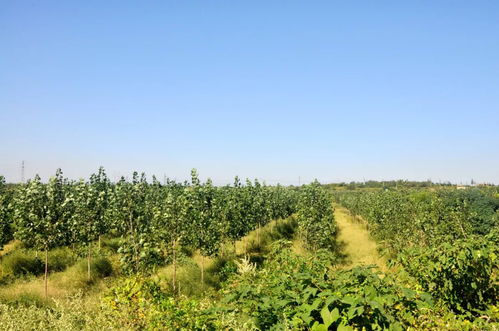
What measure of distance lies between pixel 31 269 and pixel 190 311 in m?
21.8

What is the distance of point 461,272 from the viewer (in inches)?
283

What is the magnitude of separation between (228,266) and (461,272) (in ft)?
27.1

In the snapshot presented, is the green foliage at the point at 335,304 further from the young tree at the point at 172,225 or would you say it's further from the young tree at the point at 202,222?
the young tree at the point at 202,222

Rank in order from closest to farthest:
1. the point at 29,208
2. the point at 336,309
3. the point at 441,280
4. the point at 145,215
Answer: the point at 336,309, the point at 441,280, the point at 29,208, the point at 145,215

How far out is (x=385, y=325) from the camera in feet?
16.4

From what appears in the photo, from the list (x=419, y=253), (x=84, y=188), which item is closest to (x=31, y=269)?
(x=84, y=188)

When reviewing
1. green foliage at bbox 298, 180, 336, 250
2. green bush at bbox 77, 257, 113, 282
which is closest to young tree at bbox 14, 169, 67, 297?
green bush at bbox 77, 257, 113, 282

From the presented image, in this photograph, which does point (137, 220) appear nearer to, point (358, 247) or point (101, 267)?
point (101, 267)

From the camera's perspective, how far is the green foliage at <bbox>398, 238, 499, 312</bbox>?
6961mm

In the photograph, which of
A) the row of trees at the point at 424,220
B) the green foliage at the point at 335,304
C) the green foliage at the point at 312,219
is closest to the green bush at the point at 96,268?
the green foliage at the point at 312,219

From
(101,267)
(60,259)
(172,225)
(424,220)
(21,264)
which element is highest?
(172,225)

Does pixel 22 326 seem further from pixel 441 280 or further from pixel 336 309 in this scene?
pixel 441 280

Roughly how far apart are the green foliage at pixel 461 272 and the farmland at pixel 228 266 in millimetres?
30

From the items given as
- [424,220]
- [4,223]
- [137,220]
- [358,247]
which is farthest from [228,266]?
[358,247]
